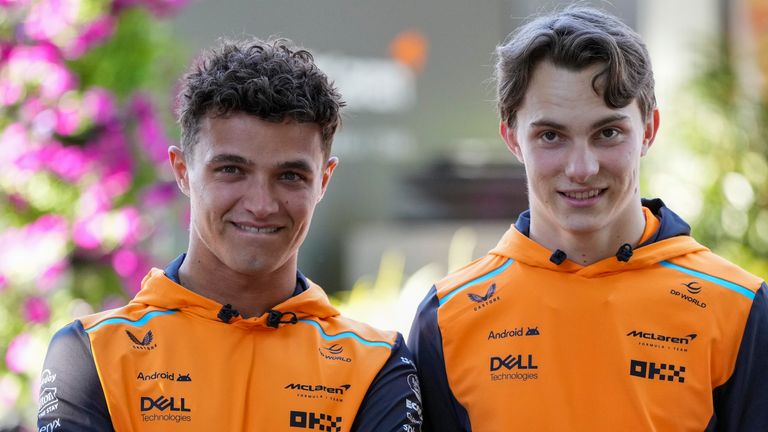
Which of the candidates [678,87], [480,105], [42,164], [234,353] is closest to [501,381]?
[234,353]

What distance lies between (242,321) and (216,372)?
171mm

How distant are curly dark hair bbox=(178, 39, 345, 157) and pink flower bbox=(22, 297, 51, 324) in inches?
96.7

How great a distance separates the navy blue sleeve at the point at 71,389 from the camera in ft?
9.52

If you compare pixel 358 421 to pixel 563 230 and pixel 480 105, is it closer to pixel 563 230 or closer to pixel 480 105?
pixel 563 230

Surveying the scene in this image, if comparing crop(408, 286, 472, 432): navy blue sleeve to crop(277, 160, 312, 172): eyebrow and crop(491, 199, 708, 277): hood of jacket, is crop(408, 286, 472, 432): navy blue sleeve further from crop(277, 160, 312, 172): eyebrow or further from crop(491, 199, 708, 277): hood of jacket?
crop(277, 160, 312, 172): eyebrow

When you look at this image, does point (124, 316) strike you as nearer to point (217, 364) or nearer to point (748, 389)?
point (217, 364)

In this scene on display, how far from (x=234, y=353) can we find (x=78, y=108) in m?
2.79

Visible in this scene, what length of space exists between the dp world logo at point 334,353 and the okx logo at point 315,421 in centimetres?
18

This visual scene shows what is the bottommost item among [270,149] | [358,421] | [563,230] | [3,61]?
[358,421]

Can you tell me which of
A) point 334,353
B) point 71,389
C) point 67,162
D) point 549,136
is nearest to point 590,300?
point 549,136

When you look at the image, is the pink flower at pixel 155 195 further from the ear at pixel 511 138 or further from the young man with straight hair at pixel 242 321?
the ear at pixel 511 138

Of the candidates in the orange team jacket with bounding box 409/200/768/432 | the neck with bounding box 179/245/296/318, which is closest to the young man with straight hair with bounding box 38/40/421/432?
the neck with bounding box 179/245/296/318

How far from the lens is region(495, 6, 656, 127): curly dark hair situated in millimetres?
3180

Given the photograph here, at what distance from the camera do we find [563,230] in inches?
130
